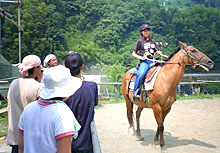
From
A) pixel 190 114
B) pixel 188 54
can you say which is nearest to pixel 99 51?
pixel 190 114

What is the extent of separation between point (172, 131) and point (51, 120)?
630 centimetres

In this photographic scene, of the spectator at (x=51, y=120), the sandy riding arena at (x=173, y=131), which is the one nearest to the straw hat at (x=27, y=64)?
the spectator at (x=51, y=120)

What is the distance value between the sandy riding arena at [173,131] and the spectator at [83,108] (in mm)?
3145

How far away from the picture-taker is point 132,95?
6.68 metres

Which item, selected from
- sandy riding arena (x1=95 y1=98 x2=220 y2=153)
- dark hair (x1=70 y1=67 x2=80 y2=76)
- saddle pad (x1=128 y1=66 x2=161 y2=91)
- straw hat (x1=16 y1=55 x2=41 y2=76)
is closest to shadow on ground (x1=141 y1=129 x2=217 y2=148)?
sandy riding arena (x1=95 y1=98 x2=220 y2=153)

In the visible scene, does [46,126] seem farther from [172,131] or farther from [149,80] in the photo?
[172,131]

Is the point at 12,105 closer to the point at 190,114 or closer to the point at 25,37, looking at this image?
the point at 190,114

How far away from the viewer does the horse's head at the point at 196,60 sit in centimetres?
565

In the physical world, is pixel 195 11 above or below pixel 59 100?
above

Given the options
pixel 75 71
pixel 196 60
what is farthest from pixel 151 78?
pixel 75 71

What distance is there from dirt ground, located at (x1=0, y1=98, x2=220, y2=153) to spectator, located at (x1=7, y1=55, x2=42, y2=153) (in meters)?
2.49

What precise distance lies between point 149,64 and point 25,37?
135 feet

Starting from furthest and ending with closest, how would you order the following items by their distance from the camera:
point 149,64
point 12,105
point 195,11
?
point 195,11
point 149,64
point 12,105

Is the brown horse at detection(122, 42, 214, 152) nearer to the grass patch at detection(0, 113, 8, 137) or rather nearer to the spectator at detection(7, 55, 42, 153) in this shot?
the spectator at detection(7, 55, 42, 153)
